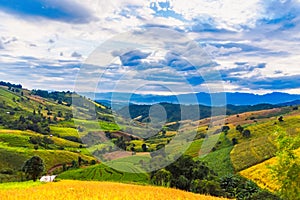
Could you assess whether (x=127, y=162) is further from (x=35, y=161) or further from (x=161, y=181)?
(x=35, y=161)

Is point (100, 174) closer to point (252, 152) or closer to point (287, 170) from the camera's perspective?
point (252, 152)

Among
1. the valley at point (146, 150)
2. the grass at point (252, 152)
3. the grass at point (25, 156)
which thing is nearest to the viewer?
the valley at point (146, 150)

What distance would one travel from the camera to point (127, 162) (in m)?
98.1

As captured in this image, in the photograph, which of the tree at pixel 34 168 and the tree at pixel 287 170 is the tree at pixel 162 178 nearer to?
the tree at pixel 34 168

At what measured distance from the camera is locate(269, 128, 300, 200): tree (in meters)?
30.9

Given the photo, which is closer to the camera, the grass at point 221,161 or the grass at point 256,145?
the grass at point 256,145

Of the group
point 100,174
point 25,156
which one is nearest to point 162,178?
point 100,174

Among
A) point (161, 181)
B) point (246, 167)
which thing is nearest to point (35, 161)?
point (161, 181)

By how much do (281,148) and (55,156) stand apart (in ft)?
485

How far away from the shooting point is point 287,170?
31.5 meters

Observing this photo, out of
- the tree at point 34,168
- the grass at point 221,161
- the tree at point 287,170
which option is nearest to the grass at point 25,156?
the grass at point 221,161

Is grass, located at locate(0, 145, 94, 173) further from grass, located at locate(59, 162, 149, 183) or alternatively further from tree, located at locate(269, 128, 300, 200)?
tree, located at locate(269, 128, 300, 200)

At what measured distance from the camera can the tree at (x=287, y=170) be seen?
1216 inches

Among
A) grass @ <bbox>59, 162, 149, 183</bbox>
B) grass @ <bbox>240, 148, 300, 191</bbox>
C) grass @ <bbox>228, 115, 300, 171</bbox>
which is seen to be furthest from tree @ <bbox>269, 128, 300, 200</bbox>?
grass @ <bbox>59, 162, 149, 183</bbox>
